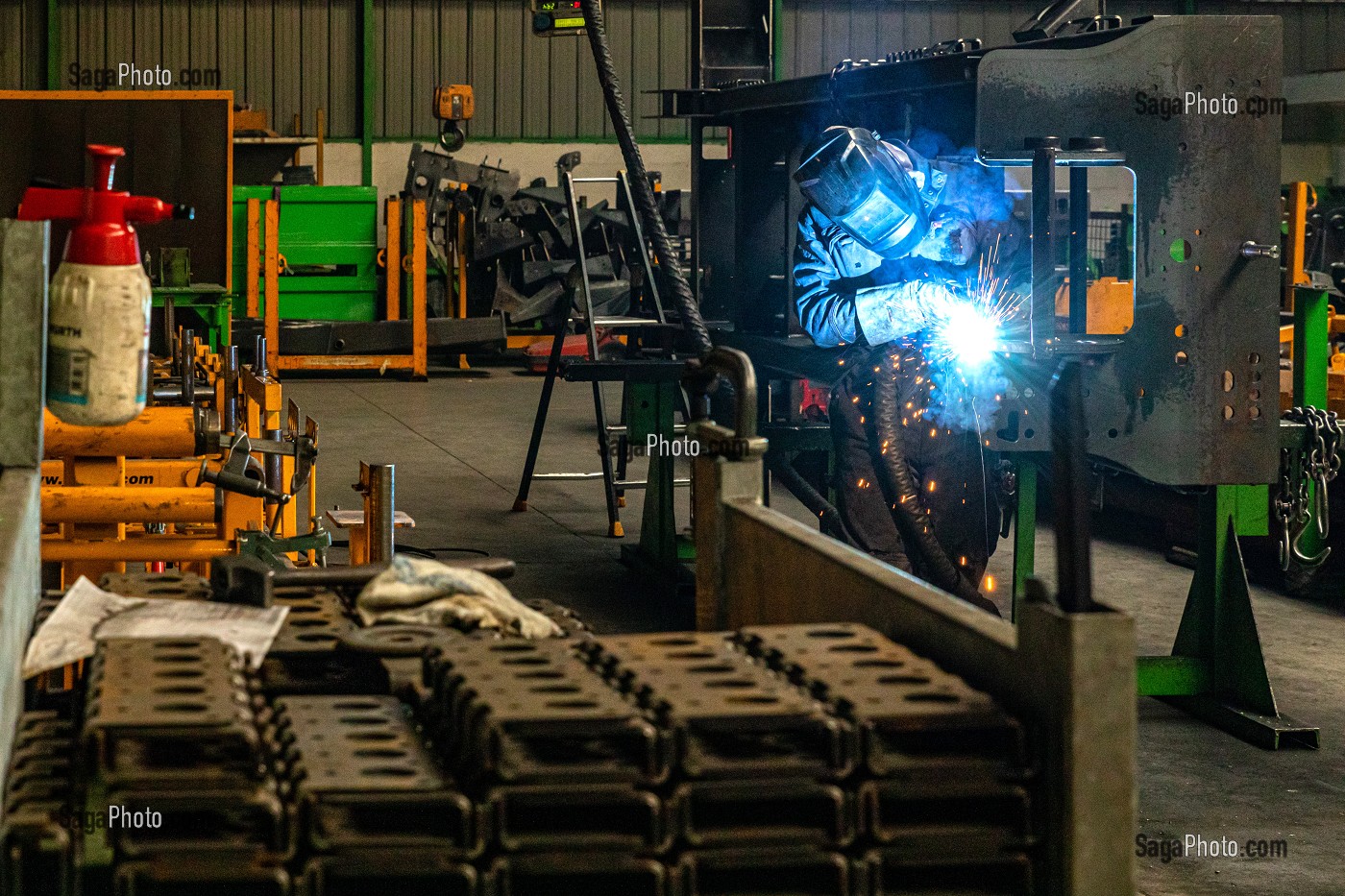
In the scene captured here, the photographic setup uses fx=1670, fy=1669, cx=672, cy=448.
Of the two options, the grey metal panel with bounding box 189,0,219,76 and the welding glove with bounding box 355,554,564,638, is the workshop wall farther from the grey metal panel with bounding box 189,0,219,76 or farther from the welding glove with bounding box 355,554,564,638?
the welding glove with bounding box 355,554,564,638

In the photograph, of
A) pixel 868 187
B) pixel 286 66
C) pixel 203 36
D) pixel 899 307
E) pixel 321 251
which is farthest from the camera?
pixel 286 66

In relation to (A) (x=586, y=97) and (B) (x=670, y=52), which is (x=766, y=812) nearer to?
(A) (x=586, y=97)

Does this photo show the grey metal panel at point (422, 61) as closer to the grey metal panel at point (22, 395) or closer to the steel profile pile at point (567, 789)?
the grey metal panel at point (22, 395)

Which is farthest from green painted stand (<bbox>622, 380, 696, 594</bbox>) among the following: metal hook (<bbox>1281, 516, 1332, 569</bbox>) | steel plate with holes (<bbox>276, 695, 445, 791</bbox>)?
steel plate with holes (<bbox>276, 695, 445, 791</bbox>)

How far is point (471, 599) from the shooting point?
215 centimetres

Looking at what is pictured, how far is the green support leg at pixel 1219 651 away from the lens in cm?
468

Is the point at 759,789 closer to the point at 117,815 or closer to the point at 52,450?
the point at 117,815

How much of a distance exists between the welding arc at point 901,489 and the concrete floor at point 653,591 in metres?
0.52

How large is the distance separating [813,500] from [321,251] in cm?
900

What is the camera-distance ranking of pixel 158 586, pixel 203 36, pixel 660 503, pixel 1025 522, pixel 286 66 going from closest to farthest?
1. pixel 158 586
2. pixel 1025 522
3. pixel 660 503
4. pixel 203 36
5. pixel 286 66

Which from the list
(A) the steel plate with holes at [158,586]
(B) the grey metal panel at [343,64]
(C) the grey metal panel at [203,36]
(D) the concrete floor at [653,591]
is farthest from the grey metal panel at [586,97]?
(A) the steel plate with holes at [158,586]

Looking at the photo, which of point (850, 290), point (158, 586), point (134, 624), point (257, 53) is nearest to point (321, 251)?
point (257, 53)

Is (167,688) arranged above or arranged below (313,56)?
below

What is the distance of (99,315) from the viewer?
2.04 m
